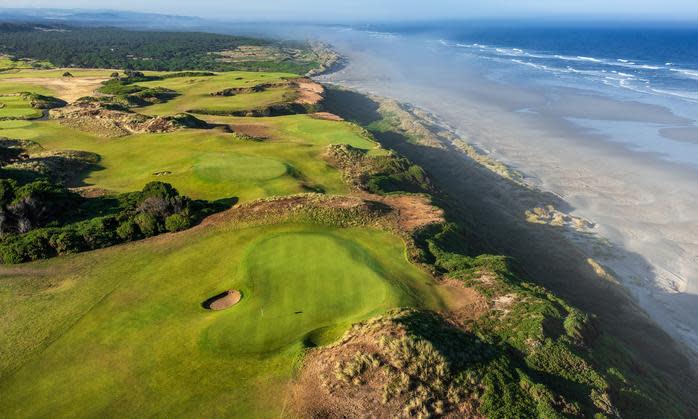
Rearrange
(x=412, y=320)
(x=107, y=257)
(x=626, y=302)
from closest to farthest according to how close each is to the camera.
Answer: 1. (x=412, y=320)
2. (x=107, y=257)
3. (x=626, y=302)

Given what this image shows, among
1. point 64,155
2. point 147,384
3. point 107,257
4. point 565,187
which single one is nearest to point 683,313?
point 565,187

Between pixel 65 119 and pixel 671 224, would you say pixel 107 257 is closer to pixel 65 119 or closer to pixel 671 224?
pixel 65 119

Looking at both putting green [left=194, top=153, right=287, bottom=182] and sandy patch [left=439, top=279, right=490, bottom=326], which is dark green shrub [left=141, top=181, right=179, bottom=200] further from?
sandy patch [left=439, top=279, right=490, bottom=326]

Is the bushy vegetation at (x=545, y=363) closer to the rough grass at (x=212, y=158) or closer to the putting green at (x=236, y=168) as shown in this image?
the rough grass at (x=212, y=158)

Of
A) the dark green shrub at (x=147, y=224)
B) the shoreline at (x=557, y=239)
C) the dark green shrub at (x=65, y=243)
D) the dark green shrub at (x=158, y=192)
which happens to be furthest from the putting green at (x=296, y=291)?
the shoreline at (x=557, y=239)

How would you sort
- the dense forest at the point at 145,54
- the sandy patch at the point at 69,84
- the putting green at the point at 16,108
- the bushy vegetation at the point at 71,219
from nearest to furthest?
the bushy vegetation at the point at 71,219, the putting green at the point at 16,108, the sandy patch at the point at 69,84, the dense forest at the point at 145,54

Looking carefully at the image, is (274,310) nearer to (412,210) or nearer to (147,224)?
(147,224)
